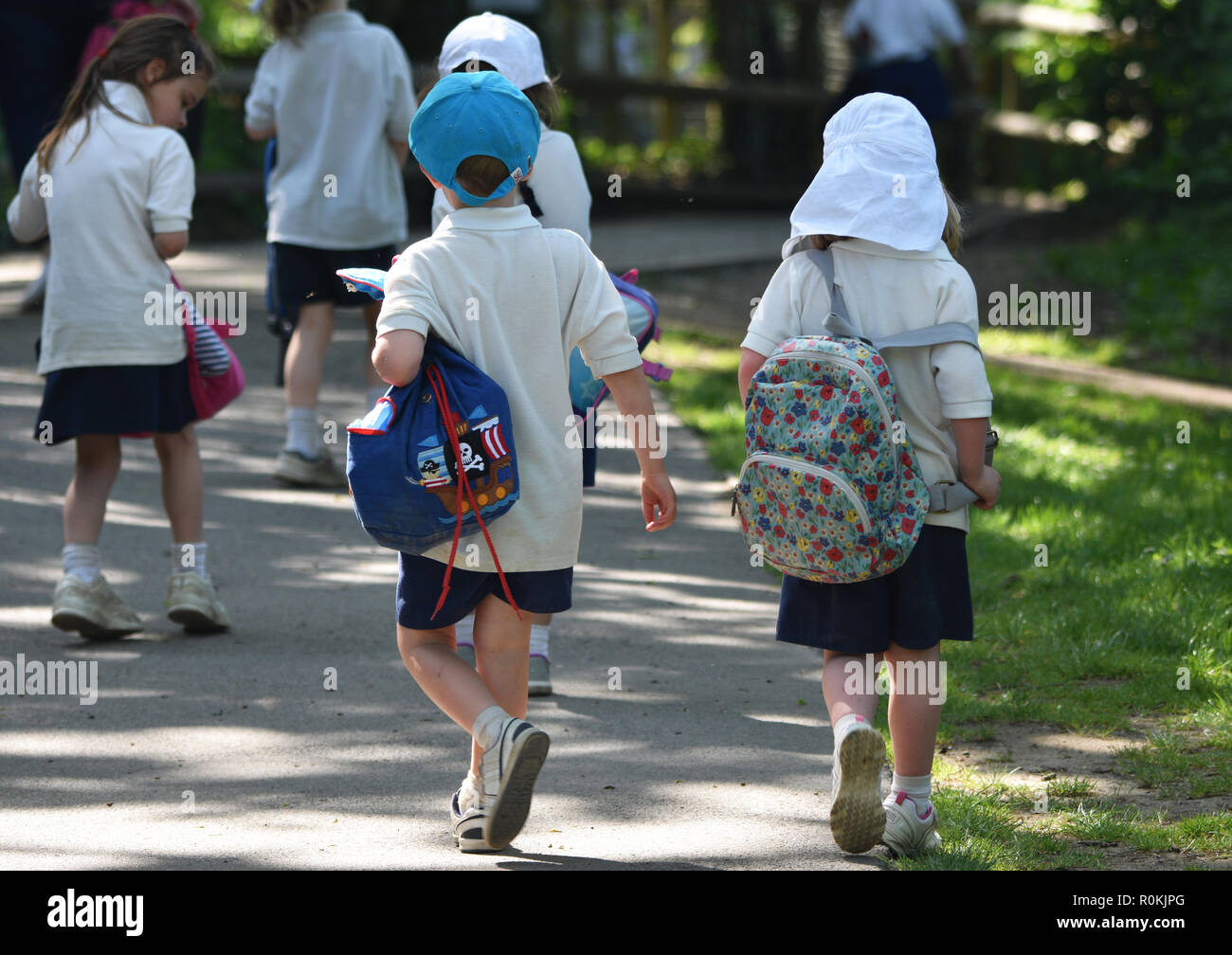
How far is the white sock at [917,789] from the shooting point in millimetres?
3414

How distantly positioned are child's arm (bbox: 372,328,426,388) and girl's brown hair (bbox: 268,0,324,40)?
366cm

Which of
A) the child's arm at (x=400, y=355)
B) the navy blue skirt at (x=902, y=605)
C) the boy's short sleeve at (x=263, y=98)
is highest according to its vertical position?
the boy's short sleeve at (x=263, y=98)

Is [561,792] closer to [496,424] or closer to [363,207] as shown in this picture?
[496,424]

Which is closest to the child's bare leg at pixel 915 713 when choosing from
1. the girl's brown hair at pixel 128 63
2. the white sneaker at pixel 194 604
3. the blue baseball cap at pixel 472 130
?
the blue baseball cap at pixel 472 130

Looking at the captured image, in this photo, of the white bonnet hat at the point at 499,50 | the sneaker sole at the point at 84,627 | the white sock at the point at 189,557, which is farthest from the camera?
the white sock at the point at 189,557

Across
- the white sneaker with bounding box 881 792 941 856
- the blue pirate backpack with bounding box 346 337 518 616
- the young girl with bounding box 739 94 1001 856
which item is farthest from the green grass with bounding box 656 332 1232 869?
the blue pirate backpack with bounding box 346 337 518 616

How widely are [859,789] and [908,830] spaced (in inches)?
10.6

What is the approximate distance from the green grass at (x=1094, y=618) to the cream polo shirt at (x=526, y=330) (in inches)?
41.6

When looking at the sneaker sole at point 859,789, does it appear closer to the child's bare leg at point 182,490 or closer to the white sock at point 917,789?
the white sock at point 917,789

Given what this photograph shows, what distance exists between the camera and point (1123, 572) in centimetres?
540

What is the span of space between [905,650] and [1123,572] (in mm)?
2274
